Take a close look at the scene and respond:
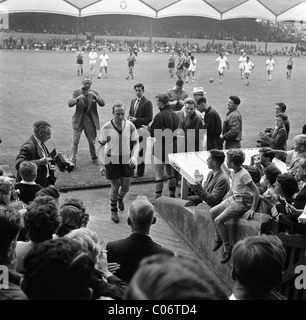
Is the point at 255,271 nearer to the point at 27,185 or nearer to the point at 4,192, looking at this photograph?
the point at 4,192

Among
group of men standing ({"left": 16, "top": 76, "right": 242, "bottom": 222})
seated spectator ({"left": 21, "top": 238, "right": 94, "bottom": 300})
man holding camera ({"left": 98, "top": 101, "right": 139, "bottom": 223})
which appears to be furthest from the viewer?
man holding camera ({"left": 98, "top": 101, "right": 139, "bottom": 223})

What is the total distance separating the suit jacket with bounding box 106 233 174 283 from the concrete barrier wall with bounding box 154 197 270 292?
5.19ft

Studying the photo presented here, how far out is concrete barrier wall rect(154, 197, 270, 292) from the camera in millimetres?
4957

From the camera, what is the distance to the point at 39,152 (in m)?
6.21

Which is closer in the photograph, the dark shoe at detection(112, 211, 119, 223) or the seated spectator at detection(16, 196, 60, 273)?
the seated spectator at detection(16, 196, 60, 273)

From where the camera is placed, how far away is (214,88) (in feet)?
68.1

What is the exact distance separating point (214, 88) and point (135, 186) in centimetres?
1307

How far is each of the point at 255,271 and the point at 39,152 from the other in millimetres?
4292

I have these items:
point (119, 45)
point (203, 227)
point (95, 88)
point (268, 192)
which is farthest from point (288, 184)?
point (119, 45)

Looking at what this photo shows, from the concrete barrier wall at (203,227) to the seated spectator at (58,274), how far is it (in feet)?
9.13

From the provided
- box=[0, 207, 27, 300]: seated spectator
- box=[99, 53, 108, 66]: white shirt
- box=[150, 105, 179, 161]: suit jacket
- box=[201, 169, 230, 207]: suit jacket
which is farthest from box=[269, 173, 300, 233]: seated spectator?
box=[99, 53, 108, 66]: white shirt

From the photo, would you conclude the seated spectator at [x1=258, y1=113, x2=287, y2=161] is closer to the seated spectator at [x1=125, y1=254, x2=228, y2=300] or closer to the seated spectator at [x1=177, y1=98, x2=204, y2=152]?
the seated spectator at [x1=177, y1=98, x2=204, y2=152]

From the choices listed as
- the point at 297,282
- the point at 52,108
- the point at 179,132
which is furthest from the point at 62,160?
the point at 52,108
